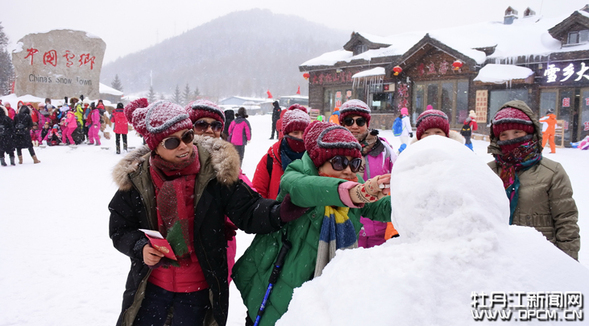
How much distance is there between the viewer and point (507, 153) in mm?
2520

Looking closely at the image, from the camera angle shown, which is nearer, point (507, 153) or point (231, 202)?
point (231, 202)

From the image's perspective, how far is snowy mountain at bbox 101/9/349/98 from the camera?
358 feet

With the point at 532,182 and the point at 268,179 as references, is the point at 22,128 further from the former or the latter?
the point at 532,182

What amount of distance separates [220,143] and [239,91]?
107943mm

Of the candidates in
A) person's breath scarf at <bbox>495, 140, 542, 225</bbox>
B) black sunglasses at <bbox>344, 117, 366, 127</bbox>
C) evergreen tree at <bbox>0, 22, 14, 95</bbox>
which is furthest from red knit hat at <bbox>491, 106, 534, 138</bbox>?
evergreen tree at <bbox>0, 22, 14, 95</bbox>

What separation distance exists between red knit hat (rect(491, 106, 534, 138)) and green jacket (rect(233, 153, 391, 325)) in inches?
47.9

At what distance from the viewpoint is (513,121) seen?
245 centimetres

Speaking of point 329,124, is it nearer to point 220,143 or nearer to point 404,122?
point 220,143

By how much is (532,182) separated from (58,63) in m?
22.2

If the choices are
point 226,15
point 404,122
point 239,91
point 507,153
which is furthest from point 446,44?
point 226,15

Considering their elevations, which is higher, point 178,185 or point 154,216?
point 178,185

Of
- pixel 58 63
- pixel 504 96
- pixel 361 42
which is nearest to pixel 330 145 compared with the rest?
pixel 504 96

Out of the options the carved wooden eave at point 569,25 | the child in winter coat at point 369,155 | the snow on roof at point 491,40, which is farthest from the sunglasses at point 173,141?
the carved wooden eave at point 569,25

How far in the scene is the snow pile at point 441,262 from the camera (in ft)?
2.77
